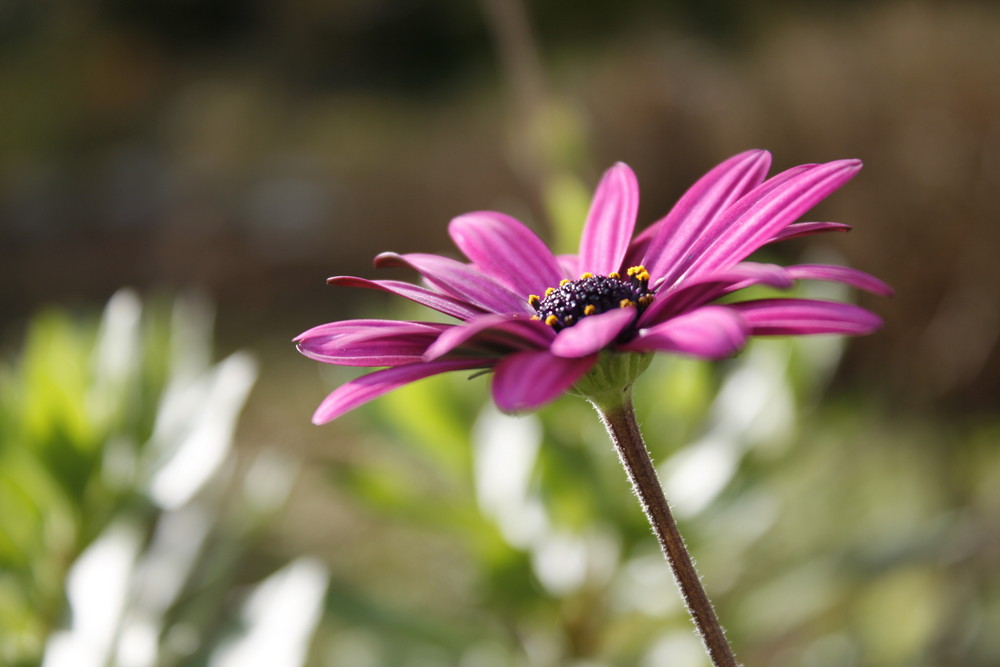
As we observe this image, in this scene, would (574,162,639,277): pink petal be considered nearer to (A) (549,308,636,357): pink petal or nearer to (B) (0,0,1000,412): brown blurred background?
(A) (549,308,636,357): pink petal

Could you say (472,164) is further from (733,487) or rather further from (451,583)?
(733,487)

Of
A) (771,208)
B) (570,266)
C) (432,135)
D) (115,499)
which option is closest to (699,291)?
(771,208)

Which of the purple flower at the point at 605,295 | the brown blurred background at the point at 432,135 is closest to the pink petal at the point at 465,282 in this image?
the purple flower at the point at 605,295

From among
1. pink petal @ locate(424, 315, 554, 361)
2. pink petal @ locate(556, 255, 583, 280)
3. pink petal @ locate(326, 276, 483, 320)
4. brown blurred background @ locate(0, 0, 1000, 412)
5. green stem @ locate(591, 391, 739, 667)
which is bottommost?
green stem @ locate(591, 391, 739, 667)

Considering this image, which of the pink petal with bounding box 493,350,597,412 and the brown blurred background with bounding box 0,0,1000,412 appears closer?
the pink petal with bounding box 493,350,597,412

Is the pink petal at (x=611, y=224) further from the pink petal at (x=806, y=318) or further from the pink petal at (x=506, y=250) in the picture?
the pink petal at (x=806, y=318)

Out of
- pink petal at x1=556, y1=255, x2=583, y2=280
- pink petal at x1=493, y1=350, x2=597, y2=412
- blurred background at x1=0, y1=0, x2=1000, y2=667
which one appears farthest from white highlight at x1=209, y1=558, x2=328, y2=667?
pink petal at x1=493, y1=350, x2=597, y2=412
